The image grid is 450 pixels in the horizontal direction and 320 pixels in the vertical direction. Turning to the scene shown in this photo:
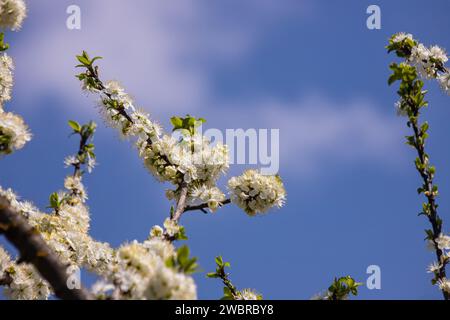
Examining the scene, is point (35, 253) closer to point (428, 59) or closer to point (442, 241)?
point (442, 241)

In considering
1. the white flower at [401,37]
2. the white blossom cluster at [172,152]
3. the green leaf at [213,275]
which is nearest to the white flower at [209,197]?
the white blossom cluster at [172,152]

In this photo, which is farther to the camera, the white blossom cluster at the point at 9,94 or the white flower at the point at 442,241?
the white flower at the point at 442,241

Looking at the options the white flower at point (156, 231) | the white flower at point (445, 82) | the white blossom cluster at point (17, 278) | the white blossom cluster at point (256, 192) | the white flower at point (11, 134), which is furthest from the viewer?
the white flower at point (445, 82)

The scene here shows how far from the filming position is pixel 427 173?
506 cm

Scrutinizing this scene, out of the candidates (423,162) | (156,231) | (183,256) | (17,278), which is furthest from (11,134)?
(423,162)

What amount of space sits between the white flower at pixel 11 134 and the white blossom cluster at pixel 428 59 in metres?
5.04

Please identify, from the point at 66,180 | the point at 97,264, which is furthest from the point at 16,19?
the point at 97,264

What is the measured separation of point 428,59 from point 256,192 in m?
3.28

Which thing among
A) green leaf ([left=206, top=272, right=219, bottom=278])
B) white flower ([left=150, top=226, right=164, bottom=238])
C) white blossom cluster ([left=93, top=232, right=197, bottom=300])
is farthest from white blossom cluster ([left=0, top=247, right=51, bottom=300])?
white blossom cluster ([left=93, top=232, right=197, bottom=300])

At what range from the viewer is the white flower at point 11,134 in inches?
147

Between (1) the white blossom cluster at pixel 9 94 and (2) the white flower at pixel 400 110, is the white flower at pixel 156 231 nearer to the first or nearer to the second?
(1) the white blossom cluster at pixel 9 94

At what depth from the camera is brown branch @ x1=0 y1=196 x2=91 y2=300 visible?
2.40 m
